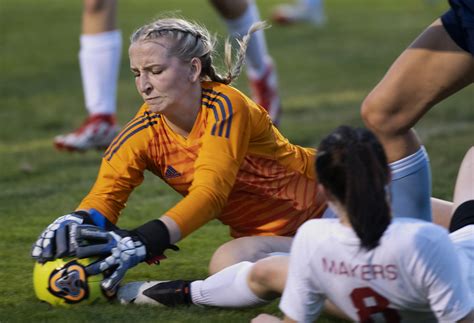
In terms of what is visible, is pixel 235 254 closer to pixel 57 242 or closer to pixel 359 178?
pixel 57 242

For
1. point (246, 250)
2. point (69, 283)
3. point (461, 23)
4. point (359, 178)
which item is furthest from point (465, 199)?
point (69, 283)

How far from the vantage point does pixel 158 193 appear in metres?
5.64

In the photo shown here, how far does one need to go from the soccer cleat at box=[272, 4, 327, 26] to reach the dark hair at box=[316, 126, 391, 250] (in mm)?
10694

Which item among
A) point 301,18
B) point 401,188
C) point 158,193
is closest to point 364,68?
point 301,18

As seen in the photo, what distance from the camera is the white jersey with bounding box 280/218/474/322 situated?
2793 mm

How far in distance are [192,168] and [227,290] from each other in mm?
574

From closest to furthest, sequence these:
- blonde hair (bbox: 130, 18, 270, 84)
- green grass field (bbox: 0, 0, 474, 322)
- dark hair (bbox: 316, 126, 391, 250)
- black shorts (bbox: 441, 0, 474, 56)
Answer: dark hair (bbox: 316, 126, 391, 250) < black shorts (bbox: 441, 0, 474, 56) < blonde hair (bbox: 130, 18, 270, 84) < green grass field (bbox: 0, 0, 474, 322)

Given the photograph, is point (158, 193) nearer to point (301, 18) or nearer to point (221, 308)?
point (221, 308)

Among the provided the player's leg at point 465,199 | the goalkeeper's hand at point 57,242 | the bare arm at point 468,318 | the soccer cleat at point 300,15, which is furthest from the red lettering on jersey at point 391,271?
the soccer cleat at point 300,15

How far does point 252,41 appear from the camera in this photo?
23.1ft

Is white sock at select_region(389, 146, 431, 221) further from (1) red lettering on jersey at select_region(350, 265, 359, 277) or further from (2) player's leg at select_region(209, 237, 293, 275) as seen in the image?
(1) red lettering on jersey at select_region(350, 265, 359, 277)

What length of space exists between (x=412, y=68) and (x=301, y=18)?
988cm

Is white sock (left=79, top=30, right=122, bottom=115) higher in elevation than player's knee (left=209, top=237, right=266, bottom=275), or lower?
higher

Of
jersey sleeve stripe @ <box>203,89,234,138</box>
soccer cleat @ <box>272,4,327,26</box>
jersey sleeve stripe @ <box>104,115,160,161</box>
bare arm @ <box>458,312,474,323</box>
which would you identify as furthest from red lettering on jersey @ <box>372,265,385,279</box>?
soccer cleat @ <box>272,4,327,26</box>
